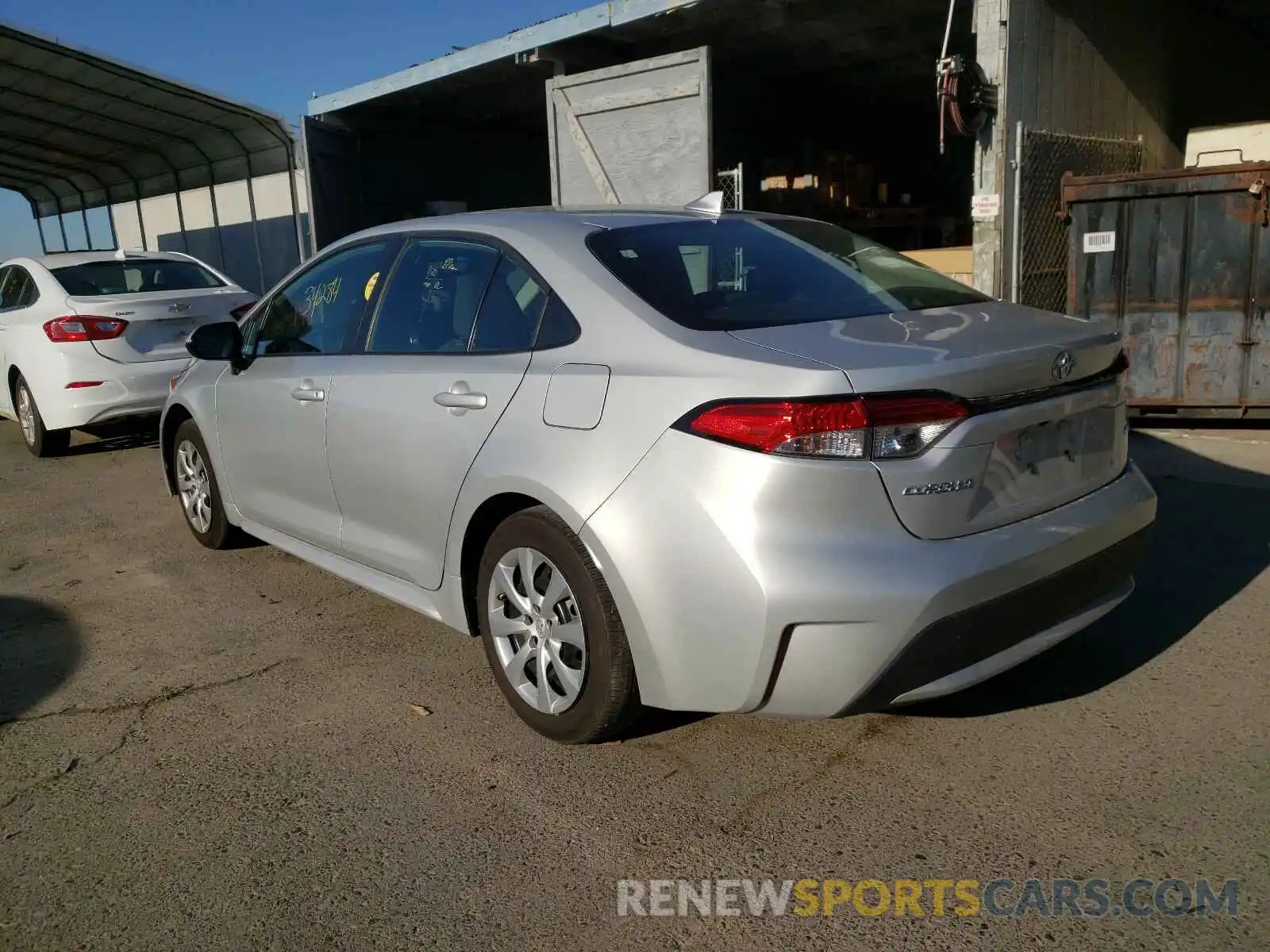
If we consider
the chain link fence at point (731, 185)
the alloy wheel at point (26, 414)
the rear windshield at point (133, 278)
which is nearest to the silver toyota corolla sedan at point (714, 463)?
the rear windshield at point (133, 278)

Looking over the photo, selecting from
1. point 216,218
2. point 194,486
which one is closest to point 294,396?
point 194,486

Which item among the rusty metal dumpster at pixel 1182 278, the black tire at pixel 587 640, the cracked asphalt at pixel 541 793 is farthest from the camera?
the rusty metal dumpster at pixel 1182 278

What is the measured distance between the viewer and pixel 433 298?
380 cm

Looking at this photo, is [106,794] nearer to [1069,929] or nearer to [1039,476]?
[1069,929]

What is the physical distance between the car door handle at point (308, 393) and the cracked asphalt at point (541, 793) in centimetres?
98

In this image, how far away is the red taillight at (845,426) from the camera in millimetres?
2568

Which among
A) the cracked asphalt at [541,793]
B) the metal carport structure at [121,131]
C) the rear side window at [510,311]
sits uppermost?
the metal carport structure at [121,131]

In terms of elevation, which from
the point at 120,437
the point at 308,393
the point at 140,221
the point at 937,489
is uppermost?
the point at 140,221

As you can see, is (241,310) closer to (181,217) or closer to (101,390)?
(101,390)

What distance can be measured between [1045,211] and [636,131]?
152 inches

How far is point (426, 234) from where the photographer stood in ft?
12.9

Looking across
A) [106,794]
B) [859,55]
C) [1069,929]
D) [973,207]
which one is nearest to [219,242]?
[859,55]

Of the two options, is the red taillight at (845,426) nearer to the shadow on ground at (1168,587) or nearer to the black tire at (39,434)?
the shadow on ground at (1168,587)

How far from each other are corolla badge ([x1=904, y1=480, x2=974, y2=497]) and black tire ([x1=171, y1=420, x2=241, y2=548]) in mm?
3682
